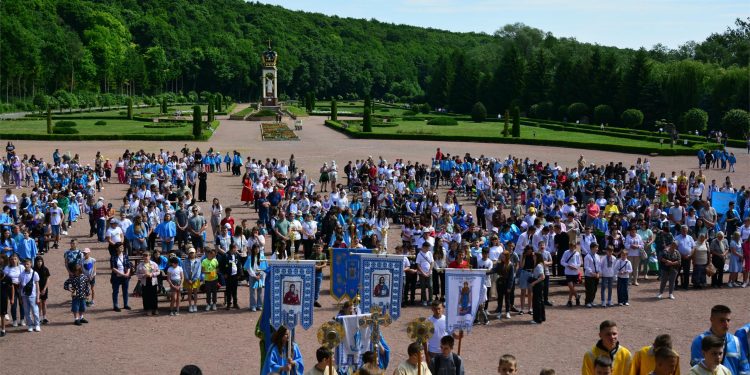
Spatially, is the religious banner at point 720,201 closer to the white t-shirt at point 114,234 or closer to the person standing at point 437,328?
the person standing at point 437,328

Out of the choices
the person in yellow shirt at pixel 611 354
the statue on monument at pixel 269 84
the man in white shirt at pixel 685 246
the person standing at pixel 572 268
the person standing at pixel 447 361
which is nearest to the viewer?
the person in yellow shirt at pixel 611 354

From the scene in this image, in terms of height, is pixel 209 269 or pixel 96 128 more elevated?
pixel 96 128

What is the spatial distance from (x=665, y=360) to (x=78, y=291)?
1124cm

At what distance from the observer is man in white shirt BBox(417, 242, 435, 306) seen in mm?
16094

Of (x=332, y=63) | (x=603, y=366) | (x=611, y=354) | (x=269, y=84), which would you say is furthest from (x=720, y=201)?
(x=332, y=63)

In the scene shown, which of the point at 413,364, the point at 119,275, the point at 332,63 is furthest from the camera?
the point at 332,63

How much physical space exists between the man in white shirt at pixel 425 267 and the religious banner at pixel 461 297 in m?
4.83

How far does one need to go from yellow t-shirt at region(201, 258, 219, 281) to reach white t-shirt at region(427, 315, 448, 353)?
639 cm

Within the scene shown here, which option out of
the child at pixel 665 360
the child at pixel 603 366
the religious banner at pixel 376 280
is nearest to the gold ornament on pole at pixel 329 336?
the religious banner at pixel 376 280

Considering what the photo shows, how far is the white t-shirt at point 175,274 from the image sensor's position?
15383 millimetres

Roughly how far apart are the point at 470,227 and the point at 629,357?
11.7 m

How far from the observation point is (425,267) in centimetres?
1609

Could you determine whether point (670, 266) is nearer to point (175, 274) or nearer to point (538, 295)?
point (538, 295)

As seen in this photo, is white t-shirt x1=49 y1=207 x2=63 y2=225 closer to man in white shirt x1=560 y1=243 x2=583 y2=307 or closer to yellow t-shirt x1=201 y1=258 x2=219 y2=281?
yellow t-shirt x1=201 y1=258 x2=219 y2=281
